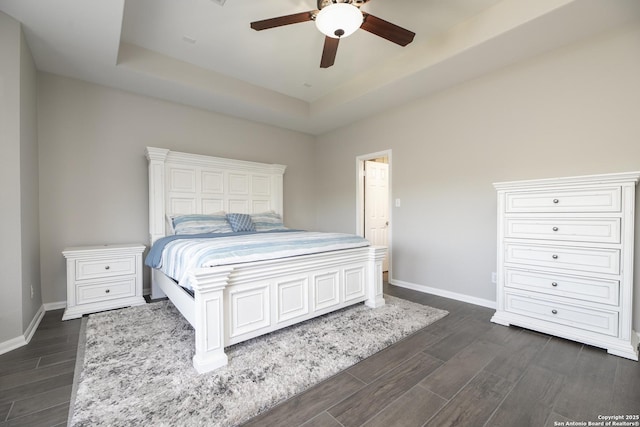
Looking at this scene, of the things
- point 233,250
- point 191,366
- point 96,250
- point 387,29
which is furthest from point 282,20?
point 96,250

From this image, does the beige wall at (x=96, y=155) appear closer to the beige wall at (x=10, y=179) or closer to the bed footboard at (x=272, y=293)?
the beige wall at (x=10, y=179)

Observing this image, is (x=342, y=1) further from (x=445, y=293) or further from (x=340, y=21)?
(x=445, y=293)

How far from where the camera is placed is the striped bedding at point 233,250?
2058 millimetres

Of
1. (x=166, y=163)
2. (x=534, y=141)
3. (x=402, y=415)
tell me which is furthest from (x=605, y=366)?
(x=166, y=163)

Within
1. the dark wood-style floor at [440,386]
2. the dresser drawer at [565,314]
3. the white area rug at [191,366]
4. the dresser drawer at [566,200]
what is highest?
the dresser drawer at [566,200]

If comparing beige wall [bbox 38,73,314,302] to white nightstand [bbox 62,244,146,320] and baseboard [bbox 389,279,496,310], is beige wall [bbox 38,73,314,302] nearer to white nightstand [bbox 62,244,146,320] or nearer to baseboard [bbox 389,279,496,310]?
white nightstand [bbox 62,244,146,320]

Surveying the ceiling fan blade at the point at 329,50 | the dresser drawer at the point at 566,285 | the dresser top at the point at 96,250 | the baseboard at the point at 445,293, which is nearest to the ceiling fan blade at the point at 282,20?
the ceiling fan blade at the point at 329,50

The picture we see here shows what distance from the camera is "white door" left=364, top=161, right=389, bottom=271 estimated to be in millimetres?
4906

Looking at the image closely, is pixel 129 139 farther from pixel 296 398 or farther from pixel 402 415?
pixel 402 415

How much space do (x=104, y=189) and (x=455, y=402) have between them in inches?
163

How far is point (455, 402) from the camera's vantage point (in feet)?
5.24

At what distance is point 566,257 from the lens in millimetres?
2338

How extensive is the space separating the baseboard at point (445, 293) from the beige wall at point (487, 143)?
0.12 feet

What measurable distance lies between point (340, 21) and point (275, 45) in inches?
50.4
